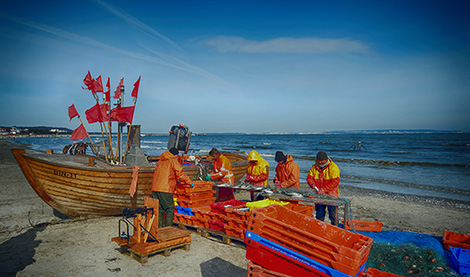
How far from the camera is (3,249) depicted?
5477mm

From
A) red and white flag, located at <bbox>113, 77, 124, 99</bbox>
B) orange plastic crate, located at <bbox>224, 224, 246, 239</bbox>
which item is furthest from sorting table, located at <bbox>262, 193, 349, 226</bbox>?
red and white flag, located at <bbox>113, 77, 124, 99</bbox>

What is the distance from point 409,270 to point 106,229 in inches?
269

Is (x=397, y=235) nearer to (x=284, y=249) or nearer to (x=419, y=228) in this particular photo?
(x=419, y=228)

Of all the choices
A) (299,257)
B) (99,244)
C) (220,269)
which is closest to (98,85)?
(99,244)

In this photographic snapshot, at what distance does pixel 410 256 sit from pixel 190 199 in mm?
4900

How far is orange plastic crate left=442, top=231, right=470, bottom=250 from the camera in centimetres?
516

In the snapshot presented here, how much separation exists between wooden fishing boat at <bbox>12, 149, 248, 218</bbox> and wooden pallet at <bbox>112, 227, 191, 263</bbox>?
2.51 meters

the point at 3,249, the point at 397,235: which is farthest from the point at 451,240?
the point at 3,249

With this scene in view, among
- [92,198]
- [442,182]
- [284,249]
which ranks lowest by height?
[442,182]

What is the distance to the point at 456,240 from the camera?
5.46m

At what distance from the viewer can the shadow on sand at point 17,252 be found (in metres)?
4.64

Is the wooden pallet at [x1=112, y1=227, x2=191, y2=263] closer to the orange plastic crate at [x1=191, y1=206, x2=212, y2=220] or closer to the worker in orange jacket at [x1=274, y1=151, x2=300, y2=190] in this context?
the orange plastic crate at [x1=191, y1=206, x2=212, y2=220]

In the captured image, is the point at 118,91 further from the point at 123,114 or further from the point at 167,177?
the point at 167,177

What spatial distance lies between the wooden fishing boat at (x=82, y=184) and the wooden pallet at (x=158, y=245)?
8.22 feet
